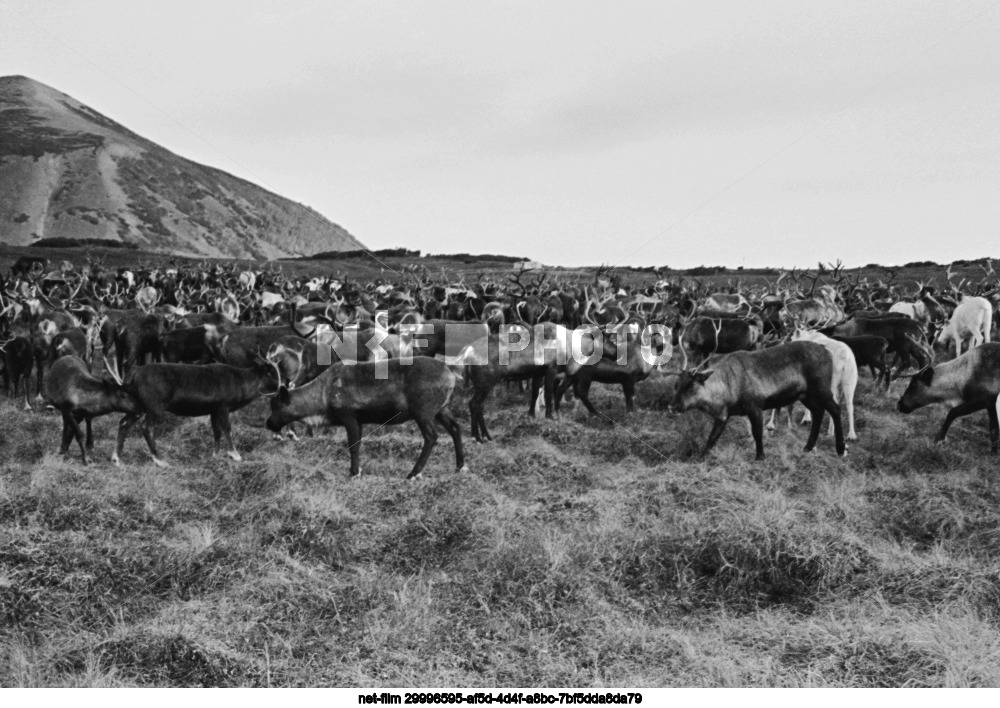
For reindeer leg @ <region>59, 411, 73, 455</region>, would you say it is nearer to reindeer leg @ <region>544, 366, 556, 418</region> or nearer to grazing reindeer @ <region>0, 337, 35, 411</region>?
grazing reindeer @ <region>0, 337, 35, 411</region>

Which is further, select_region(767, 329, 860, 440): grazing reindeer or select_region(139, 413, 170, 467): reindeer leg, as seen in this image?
select_region(767, 329, 860, 440): grazing reindeer

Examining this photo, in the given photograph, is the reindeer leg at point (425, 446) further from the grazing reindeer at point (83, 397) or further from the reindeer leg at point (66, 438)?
the reindeer leg at point (66, 438)

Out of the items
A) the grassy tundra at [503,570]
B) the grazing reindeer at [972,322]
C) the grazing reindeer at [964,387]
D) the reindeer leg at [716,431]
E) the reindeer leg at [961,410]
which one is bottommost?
the grassy tundra at [503,570]

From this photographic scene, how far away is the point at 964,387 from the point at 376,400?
9.60 m

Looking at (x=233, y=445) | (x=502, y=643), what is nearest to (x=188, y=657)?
(x=502, y=643)

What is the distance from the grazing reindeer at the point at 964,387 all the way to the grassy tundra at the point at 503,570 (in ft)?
2.61

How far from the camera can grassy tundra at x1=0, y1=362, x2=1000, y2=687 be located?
550 cm

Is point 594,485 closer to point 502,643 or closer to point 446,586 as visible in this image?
point 446,586

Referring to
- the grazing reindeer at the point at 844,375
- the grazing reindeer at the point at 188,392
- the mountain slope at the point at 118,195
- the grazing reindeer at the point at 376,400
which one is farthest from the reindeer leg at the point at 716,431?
the mountain slope at the point at 118,195

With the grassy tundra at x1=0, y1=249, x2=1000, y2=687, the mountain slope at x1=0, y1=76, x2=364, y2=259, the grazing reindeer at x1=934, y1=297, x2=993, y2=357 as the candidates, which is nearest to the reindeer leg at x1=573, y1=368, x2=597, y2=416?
the grassy tundra at x1=0, y1=249, x2=1000, y2=687

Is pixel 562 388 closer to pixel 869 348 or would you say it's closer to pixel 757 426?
pixel 757 426

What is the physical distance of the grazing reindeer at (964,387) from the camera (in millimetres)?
11070

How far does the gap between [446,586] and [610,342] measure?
29.1 ft

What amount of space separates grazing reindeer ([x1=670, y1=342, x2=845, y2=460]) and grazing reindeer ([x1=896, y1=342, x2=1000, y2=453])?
2.02 meters
